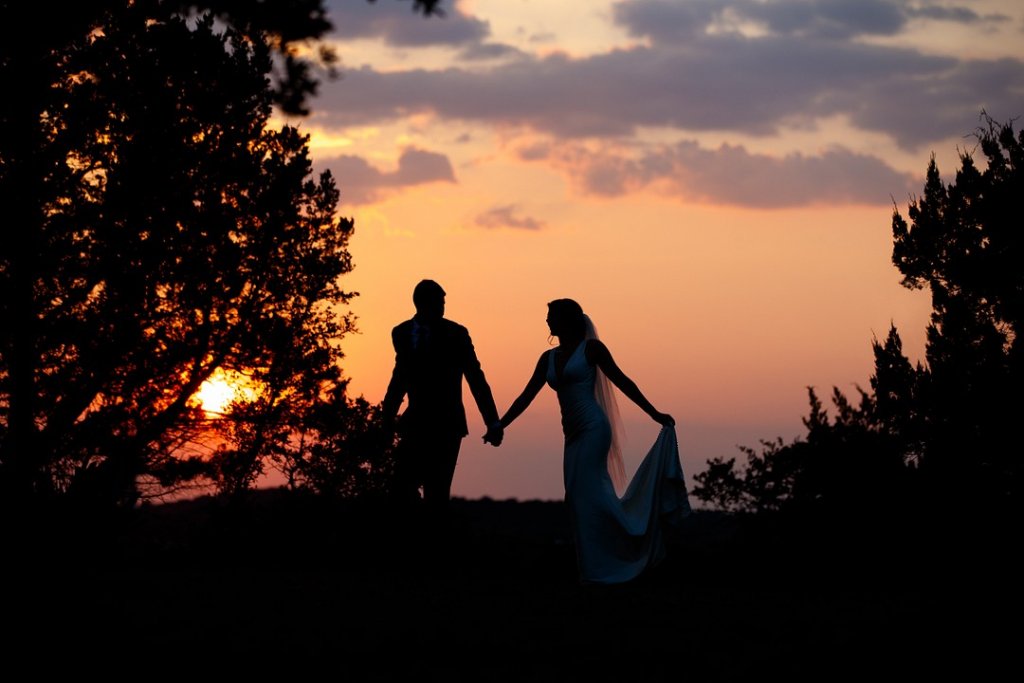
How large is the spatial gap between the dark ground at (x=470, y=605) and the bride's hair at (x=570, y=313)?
2.48 metres

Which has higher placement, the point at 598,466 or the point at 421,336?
the point at 421,336

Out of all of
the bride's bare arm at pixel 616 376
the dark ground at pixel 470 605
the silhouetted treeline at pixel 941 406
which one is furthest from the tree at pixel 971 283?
the bride's bare arm at pixel 616 376

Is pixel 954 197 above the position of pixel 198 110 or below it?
above

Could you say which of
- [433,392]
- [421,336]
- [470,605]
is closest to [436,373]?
[433,392]

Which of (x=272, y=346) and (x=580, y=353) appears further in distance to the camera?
(x=272, y=346)

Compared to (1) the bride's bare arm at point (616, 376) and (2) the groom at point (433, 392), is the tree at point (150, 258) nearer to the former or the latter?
(2) the groom at point (433, 392)

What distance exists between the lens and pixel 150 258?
20891 millimetres

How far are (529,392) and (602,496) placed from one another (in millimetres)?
1292

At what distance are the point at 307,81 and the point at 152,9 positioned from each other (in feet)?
20.3

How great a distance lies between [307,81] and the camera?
11109 millimetres

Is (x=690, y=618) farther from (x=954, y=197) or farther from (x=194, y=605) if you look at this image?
(x=954, y=197)

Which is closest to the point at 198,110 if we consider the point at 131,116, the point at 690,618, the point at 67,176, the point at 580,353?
the point at 131,116

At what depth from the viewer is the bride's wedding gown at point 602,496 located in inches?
510

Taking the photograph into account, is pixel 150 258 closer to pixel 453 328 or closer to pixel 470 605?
pixel 453 328
